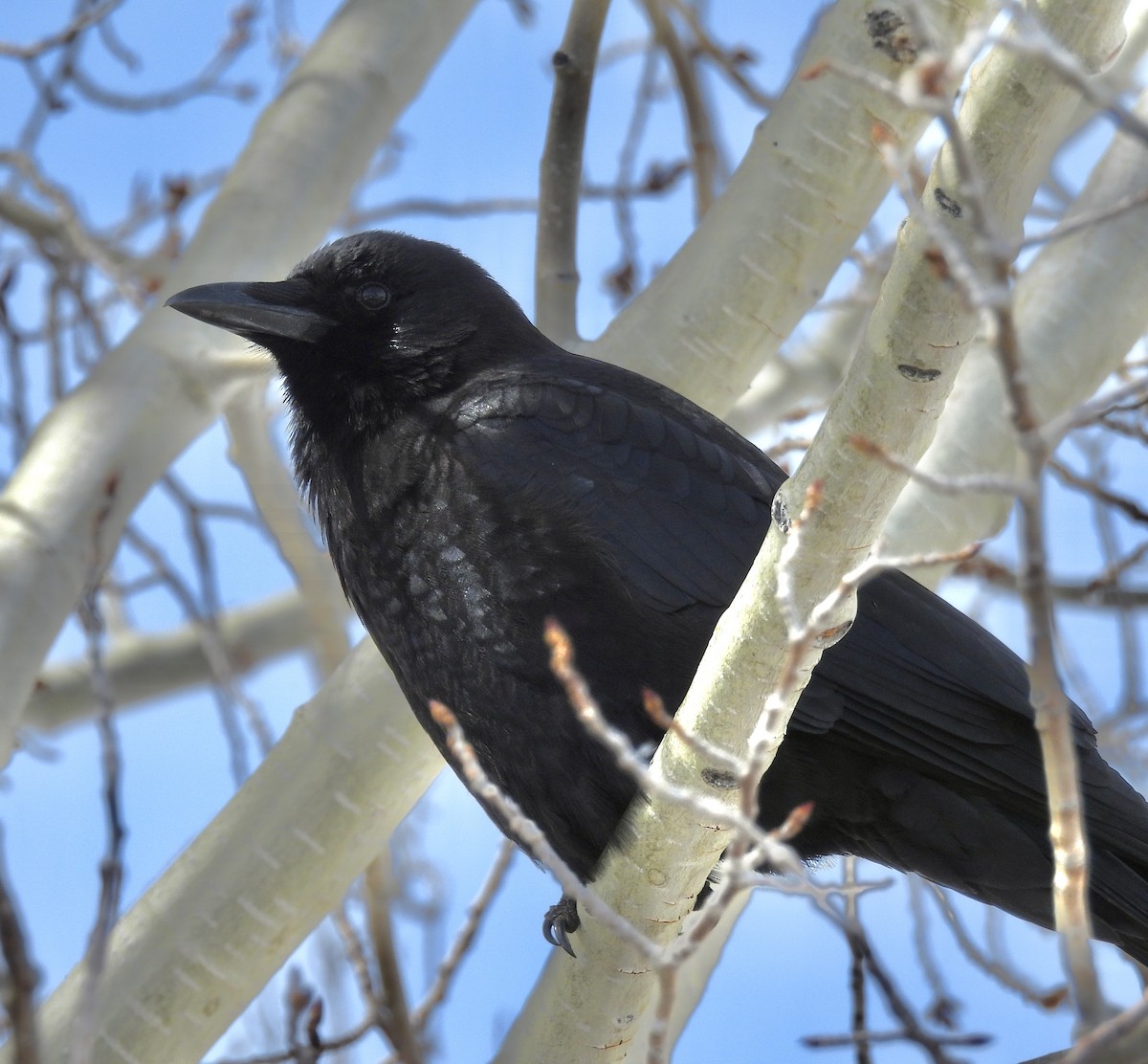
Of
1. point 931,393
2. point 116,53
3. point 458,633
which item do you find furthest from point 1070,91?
point 116,53

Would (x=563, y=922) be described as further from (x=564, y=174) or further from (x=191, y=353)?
(x=564, y=174)

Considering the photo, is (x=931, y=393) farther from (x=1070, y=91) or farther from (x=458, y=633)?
(x=458, y=633)

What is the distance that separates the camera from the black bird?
2986mm

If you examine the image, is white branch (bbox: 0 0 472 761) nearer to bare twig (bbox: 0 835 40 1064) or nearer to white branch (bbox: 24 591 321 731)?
bare twig (bbox: 0 835 40 1064)

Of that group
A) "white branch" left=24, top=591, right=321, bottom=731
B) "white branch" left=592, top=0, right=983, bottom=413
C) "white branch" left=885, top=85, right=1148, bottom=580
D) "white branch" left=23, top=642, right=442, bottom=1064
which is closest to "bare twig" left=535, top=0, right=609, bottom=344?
"white branch" left=592, top=0, right=983, bottom=413

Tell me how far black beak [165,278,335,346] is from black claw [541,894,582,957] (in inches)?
62.9

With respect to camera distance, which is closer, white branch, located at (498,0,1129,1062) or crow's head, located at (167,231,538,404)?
white branch, located at (498,0,1129,1062)

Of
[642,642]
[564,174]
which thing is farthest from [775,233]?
[642,642]

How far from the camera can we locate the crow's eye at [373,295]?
3.76m

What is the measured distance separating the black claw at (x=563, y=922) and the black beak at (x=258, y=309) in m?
1.60

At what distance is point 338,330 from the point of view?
372cm

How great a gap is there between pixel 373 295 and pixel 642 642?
1.33 meters

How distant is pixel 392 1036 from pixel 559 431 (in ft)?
4.47

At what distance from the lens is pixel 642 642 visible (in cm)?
304
